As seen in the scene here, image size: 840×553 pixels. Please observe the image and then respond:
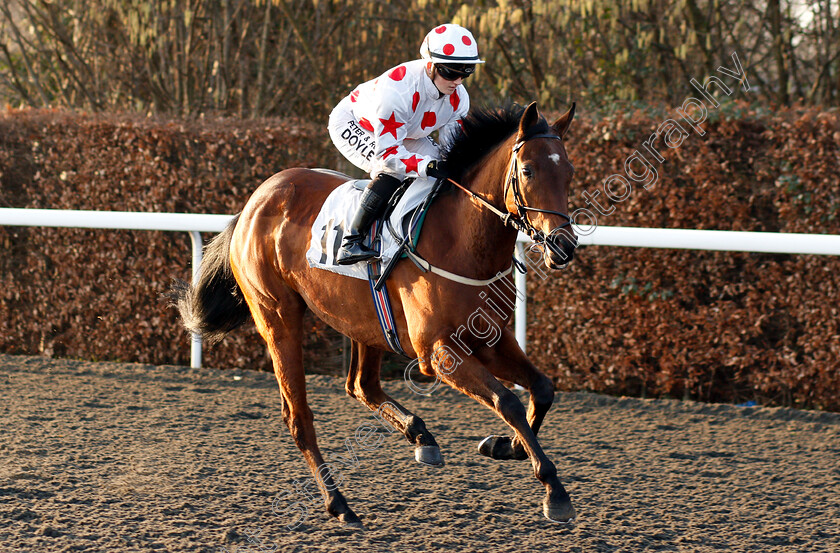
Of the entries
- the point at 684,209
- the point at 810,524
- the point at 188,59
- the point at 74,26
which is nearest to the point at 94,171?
the point at 188,59

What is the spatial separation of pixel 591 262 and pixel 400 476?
83.2 inches

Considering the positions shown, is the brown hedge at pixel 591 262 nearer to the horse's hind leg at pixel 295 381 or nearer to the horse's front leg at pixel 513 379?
the horse's hind leg at pixel 295 381

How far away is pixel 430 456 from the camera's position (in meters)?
3.62

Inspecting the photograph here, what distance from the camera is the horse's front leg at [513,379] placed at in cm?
333

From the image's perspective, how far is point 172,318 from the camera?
21.2 feet

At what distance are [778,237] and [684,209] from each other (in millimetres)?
664

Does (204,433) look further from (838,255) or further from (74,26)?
(74,26)

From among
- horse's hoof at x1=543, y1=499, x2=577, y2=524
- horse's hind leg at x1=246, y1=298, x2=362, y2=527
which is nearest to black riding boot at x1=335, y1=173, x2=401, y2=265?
horse's hind leg at x1=246, y1=298, x2=362, y2=527

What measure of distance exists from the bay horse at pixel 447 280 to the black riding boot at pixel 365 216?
160 mm

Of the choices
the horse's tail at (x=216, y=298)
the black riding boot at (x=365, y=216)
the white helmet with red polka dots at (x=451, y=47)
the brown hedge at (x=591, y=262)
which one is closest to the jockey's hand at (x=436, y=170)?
the black riding boot at (x=365, y=216)

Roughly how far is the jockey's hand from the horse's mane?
34mm

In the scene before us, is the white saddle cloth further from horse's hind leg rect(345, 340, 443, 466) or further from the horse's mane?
horse's hind leg rect(345, 340, 443, 466)

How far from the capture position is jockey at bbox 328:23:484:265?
343 centimetres

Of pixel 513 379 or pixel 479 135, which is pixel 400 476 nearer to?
pixel 513 379
